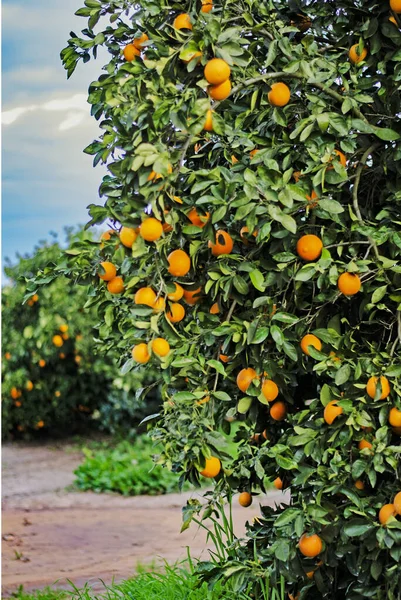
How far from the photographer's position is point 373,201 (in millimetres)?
2076

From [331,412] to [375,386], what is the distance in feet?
0.41

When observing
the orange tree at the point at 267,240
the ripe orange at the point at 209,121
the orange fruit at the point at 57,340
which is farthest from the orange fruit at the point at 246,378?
the orange fruit at the point at 57,340

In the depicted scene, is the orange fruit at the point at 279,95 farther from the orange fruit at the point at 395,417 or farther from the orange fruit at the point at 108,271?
the orange fruit at the point at 395,417

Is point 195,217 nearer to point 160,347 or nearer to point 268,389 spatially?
point 160,347

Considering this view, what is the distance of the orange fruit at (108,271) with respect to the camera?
1.78m

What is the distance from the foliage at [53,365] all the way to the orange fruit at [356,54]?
5618 mm

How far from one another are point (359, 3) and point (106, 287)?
3.28 feet

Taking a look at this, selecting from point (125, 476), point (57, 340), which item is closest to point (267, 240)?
point (125, 476)

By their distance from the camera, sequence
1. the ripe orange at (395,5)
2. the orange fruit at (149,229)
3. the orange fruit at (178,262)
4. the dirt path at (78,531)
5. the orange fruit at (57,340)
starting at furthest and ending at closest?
1. the orange fruit at (57,340)
2. the dirt path at (78,531)
3. the ripe orange at (395,5)
4. the orange fruit at (178,262)
5. the orange fruit at (149,229)

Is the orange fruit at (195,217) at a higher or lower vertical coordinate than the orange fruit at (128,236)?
higher

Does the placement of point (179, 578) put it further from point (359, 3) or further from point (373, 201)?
point (359, 3)

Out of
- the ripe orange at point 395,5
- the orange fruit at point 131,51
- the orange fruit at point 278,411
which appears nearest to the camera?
the ripe orange at point 395,5

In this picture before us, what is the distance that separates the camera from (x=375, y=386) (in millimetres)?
1668

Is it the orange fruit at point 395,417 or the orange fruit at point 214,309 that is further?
the orange fruit at point 214,309
